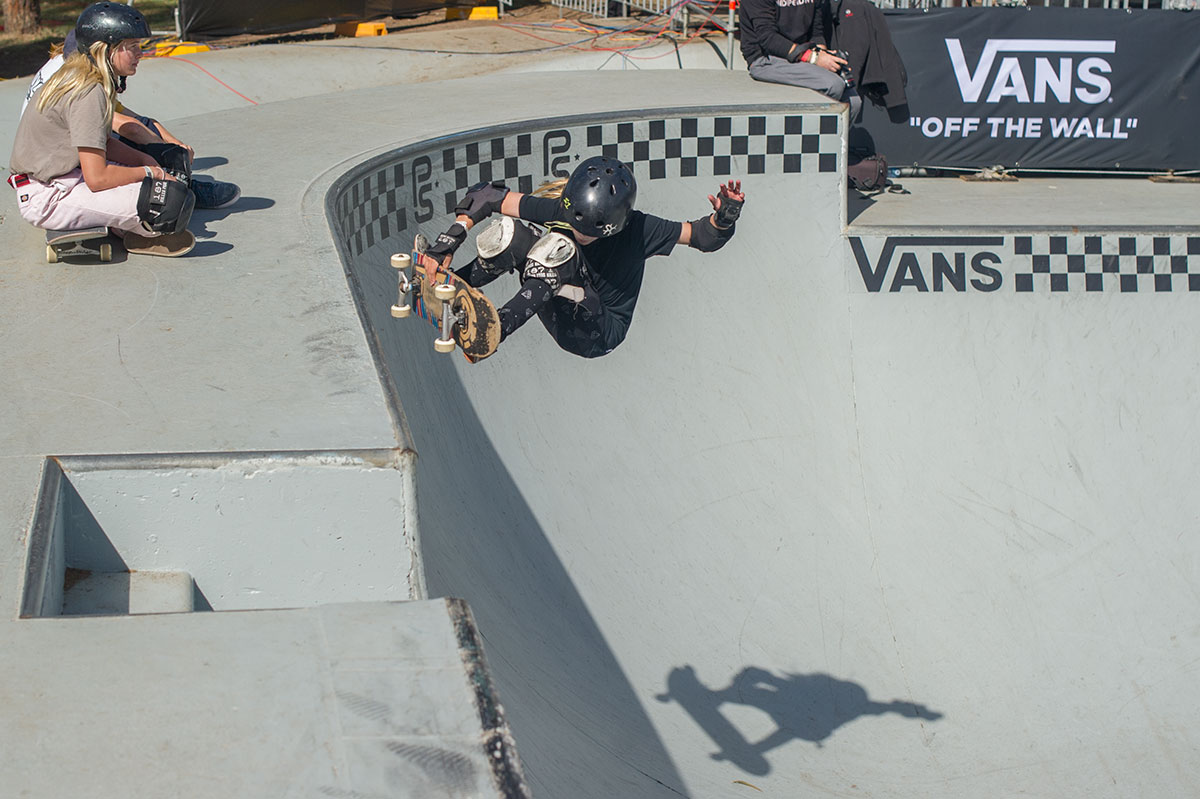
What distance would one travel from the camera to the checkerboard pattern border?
621 centimetres

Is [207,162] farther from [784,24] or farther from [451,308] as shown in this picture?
[784,24]

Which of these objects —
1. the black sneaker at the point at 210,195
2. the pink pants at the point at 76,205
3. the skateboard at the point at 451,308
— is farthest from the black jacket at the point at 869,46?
the pink pants at the point at 76,205

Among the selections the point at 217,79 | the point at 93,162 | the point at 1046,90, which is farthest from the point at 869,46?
the point at 93,162

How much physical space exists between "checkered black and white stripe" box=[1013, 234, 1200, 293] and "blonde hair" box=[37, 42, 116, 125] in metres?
5.56

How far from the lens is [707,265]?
7.27 metres

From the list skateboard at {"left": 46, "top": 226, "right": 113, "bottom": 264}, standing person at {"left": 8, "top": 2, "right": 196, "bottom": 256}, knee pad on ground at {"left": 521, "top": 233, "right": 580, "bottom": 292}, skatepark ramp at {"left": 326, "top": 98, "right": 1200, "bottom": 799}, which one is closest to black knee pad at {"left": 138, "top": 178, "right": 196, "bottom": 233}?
standing person at {"left": 8, "top": 2, "right": 196, "bottom": 256}

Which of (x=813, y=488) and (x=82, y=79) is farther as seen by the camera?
(x=813, y=488)

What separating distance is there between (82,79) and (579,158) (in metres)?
3.41

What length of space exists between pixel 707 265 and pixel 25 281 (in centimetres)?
418

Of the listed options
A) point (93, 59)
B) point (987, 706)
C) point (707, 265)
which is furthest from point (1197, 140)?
point (93, 59)

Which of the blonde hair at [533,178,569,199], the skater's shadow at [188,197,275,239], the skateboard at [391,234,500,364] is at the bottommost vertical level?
the skateboard at [391,234,500,364]

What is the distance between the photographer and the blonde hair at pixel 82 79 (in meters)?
4.53

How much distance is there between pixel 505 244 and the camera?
5.14 metres

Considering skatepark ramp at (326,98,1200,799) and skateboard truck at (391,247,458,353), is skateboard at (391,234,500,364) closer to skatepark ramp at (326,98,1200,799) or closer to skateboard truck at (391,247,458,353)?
skateboard truck at (391,247,458,353)
